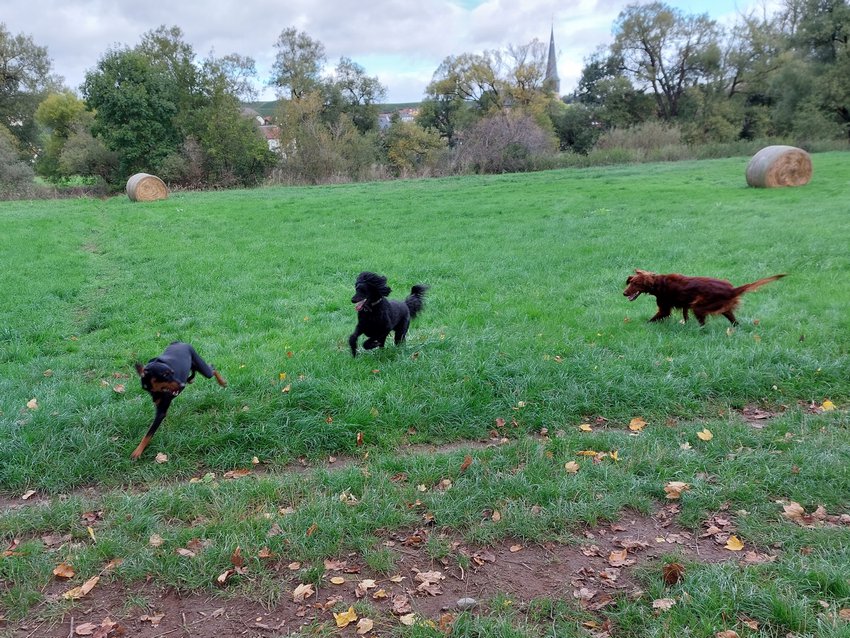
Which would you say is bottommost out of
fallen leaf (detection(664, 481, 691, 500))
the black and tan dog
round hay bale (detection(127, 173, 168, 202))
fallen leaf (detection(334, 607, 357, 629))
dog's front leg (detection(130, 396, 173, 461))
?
fallen leaf (detection(334, 607, 357, 629))

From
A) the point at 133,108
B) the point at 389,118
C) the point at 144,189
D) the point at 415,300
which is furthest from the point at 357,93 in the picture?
the point at 415,300

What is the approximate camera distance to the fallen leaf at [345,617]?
3.11 meters

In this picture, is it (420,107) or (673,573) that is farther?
(420,107)

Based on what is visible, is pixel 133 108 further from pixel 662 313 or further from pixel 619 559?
pixel 619 559

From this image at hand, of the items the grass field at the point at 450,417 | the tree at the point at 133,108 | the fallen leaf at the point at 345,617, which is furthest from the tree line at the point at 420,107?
the fallen leaf at the point at 345,617

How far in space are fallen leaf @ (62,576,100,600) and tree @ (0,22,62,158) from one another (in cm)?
5286

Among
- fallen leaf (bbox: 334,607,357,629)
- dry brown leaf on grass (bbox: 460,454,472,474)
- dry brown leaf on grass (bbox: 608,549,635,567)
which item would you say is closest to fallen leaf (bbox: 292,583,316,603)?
fallen leaf (bbox: 334,607,357,629)

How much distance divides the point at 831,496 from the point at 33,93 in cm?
5955

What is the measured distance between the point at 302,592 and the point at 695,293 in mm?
5895

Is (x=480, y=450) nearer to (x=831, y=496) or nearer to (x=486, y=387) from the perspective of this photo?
(x=486, y=387)

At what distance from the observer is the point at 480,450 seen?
16.0 feet

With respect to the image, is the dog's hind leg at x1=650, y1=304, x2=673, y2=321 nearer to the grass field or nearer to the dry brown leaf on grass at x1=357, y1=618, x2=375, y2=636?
the grass field

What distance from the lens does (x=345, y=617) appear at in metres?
3.14

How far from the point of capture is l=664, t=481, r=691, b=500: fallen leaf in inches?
162
